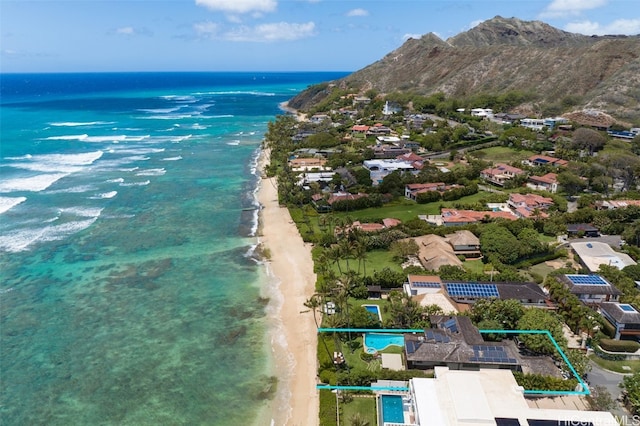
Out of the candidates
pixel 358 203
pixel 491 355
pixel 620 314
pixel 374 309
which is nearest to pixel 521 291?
pixel 620 314

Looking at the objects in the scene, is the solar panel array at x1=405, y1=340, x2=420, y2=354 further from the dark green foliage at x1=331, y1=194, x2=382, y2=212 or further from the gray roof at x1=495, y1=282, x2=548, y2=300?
the dark green foliage at x1=331, y1=194, x2=382, y2=212

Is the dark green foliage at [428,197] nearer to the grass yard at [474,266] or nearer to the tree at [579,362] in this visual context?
the grass yard at [474,266]

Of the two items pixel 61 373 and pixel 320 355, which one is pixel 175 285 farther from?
pixel 320 355

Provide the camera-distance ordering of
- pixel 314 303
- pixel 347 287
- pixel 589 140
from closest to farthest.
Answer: pixel 347 287
pixel 314 303
pixel 589 140

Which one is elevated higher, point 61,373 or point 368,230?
point 368,230

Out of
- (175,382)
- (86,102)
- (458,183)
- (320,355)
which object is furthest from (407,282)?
(86,102)

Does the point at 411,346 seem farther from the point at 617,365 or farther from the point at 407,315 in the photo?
the point at 617,365
